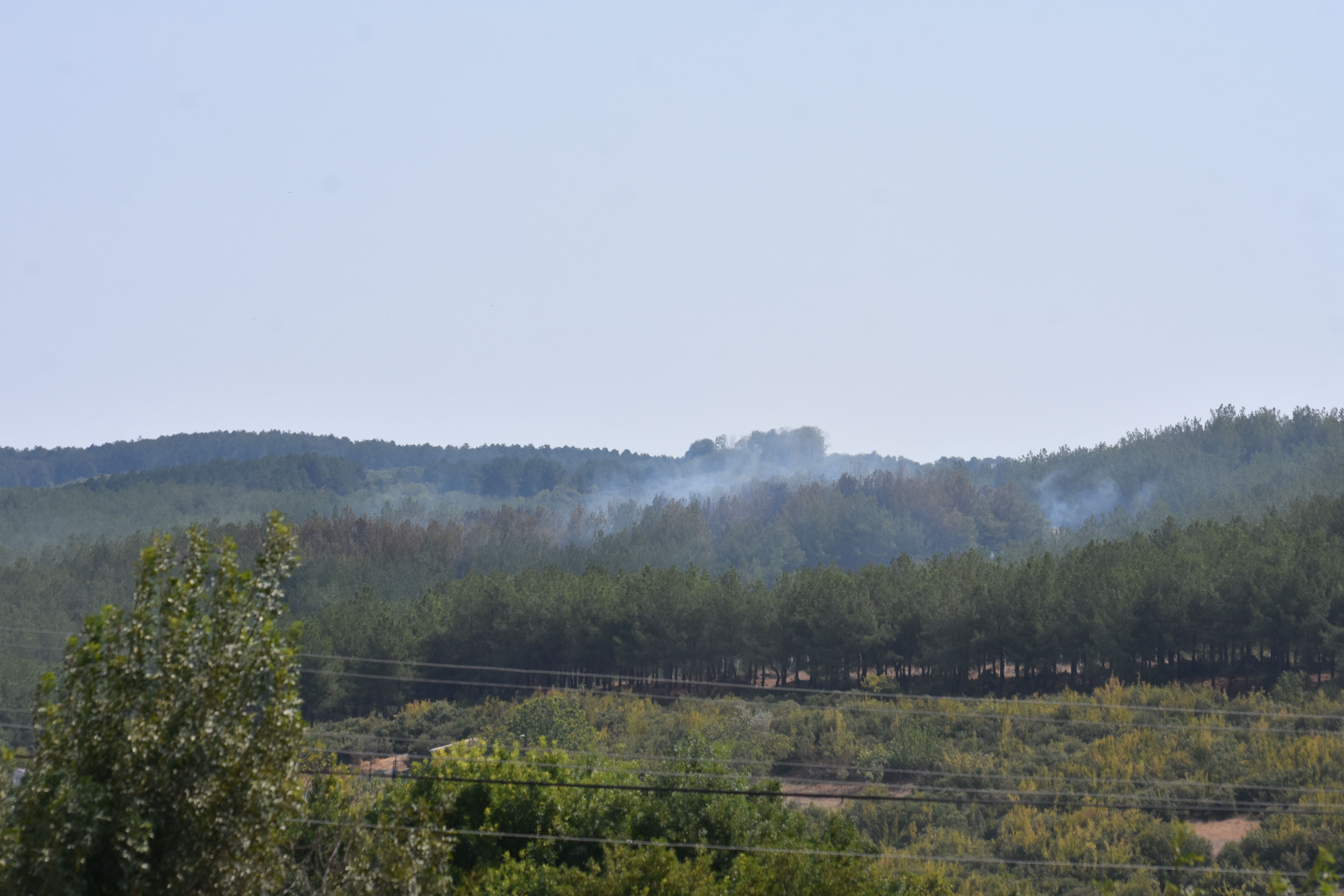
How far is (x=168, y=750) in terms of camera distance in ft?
25.2

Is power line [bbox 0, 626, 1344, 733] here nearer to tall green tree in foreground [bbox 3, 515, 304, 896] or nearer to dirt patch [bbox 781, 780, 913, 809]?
dirt patch [bbox 781, 780, 913, 809]

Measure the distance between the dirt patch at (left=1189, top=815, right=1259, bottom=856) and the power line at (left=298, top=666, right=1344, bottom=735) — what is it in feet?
8.86

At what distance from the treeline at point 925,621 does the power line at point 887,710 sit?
1475mm

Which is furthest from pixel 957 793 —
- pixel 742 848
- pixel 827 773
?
pixel 742 848

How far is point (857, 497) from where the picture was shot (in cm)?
14300

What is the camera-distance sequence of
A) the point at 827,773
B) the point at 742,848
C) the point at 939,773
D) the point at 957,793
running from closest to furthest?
the point at 742,848 < the point at 957,793 < the point at 939,773 < the point at 827,773

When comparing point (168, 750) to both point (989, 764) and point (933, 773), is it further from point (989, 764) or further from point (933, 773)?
point (989, 764)

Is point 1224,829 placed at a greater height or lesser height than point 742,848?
lesser

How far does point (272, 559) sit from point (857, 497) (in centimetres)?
13714

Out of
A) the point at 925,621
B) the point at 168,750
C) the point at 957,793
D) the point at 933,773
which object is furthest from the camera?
the point at 925,621

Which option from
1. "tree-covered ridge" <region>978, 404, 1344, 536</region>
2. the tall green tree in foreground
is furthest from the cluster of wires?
"tree-covered ridge" <region>978, 404, 1344, 536</region>

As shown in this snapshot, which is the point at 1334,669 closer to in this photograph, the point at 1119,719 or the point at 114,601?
the point at 1119,719

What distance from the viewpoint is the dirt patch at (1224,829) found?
30.9m

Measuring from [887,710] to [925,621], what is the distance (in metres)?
14.3
